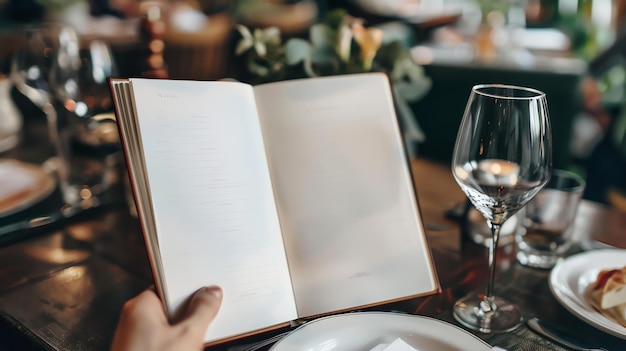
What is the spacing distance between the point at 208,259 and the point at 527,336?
1.19ft

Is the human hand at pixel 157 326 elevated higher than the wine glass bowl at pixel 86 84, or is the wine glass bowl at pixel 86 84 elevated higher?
the wine glass bowl at pixel 86 84

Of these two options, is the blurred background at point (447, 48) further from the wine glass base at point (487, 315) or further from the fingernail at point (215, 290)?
the wine glass base at point (487, 315)

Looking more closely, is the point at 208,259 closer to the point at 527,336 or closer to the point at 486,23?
the point at 527,336

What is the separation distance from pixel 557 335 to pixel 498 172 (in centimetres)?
20

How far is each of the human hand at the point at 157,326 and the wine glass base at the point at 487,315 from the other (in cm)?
29

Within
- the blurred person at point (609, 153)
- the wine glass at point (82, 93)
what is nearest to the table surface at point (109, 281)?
the wine glass at point (82, 93)

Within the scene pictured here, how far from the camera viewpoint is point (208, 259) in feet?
1.89

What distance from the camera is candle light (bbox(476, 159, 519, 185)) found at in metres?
0.64

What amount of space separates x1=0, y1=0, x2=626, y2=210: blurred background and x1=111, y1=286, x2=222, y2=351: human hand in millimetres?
274

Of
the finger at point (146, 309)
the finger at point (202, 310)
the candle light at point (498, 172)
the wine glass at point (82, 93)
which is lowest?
the finger at point (202, 310)

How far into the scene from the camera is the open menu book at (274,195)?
57 centimetres

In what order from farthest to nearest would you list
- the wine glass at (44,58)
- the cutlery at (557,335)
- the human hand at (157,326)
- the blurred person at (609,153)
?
the blurred person at (609,153) → the wine glass at (44,58) → the cutlery at (557,335) → the human hand at (157,326)

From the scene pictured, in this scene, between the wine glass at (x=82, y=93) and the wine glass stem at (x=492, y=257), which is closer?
the wine glass stem at (x=492, y=257)

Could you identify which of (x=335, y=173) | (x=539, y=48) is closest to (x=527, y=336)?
(x=335, y=173)
